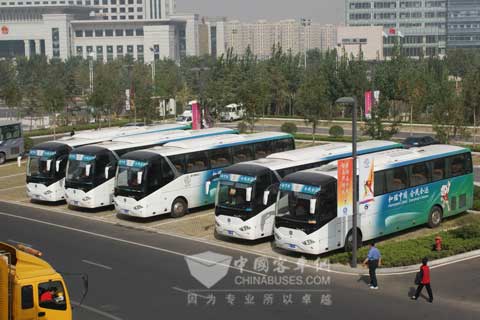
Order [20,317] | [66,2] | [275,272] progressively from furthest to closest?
[66,2] → [275,272] → [20,317]

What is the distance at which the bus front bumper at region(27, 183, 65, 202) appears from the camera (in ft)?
98.3

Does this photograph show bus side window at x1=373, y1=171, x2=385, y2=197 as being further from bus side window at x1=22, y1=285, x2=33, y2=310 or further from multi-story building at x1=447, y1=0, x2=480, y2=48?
multi-story building at x1=447, y1=0, x2=480, y2=48

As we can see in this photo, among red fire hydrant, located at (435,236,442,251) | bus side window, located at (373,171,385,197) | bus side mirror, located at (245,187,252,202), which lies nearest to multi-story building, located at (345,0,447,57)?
bus side window, located at (373,171,385,197)

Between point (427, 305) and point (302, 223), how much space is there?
4.98 m

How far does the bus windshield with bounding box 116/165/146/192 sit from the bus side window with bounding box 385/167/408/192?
28.5ft

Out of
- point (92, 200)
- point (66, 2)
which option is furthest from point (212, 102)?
point (66, 2)

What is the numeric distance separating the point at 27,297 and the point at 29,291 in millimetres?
114

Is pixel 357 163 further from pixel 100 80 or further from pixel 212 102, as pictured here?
pixel 100 80

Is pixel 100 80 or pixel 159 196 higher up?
pixel 100 80

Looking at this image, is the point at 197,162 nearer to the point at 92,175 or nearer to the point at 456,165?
the point at 92,175

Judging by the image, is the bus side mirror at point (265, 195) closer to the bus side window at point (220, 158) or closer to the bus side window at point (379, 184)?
the bus side window at point (379, 184)

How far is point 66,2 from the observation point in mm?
184250

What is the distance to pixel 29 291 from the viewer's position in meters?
13.6

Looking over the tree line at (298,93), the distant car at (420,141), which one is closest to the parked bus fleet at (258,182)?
the tree line at (298,93)
